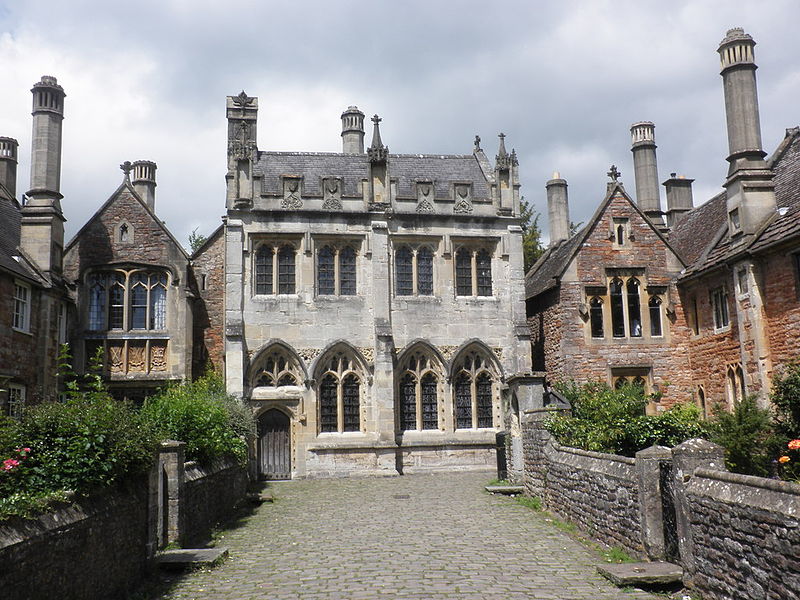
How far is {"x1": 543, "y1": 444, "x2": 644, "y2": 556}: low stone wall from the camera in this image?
11266 millimetres

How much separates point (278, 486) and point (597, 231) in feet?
45.1

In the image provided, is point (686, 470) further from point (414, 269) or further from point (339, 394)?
point (414, 269)

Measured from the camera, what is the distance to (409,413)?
86.3 ft

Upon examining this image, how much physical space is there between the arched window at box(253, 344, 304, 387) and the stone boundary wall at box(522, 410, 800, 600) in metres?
12.6

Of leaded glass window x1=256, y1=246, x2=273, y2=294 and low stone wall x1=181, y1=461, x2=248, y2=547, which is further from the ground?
leaded glass window x1=256, y1=246, x2=273, y2=294

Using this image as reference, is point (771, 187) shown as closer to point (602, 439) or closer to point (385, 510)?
point (602, 439)

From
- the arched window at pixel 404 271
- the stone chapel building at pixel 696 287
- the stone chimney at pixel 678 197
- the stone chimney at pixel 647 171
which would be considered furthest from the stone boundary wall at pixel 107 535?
the stone chimney at pixel 678 197

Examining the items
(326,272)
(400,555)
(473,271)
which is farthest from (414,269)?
(400,555)

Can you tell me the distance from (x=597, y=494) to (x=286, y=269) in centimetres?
1603

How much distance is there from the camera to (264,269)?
26.2 m

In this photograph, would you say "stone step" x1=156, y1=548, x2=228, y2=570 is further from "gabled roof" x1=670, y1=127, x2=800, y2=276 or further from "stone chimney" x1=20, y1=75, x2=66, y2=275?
"gabled roof" x1=670, y1=127, x2=800, y2=276

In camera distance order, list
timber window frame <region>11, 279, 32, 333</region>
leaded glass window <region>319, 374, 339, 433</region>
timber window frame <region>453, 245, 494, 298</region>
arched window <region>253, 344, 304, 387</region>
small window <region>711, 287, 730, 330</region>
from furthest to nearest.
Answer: timber window frame <region>453, 245, 494, 298</region>
leaded glass window <region>319, 374, 339, 433</region>
arched window <region>253, 344, 304, 387</region>
small window <region>711, 287, 730, 330</region>
timber window frame <region>11, 279, 32, 333</region>

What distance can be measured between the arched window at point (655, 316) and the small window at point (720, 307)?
2345 millimetres

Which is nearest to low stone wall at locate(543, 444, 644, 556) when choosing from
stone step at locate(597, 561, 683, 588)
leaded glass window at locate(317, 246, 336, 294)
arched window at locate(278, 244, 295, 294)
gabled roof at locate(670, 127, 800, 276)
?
stone step at locate(597, 561, 683, 588)
